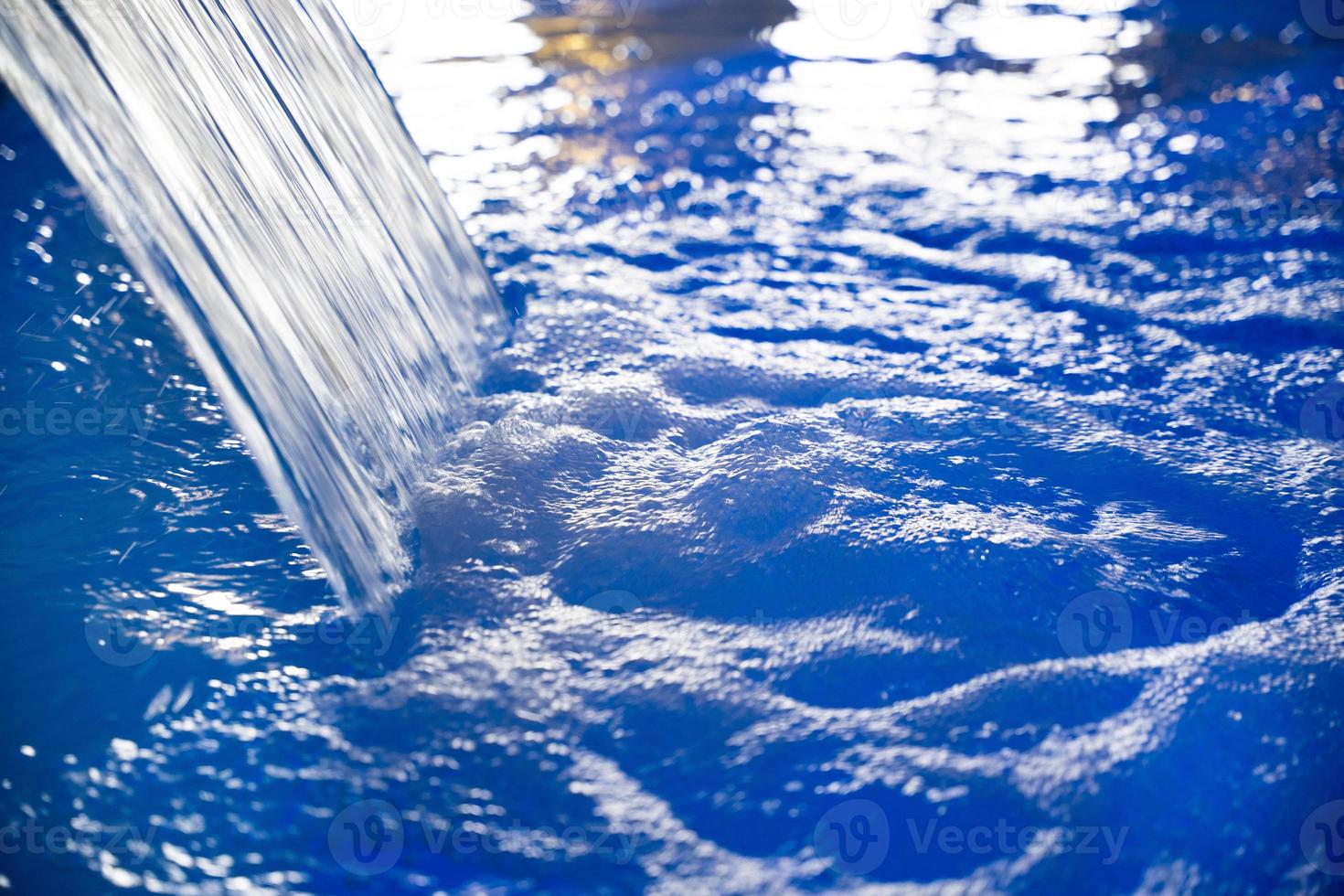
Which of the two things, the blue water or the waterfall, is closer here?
the blue water

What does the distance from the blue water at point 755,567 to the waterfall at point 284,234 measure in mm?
→ 125

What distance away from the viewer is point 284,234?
2291 mm

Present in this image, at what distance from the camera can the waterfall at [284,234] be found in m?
1.84

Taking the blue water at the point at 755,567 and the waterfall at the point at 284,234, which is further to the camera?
the waterfall at the point at 284,234

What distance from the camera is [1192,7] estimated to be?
488 centimetres

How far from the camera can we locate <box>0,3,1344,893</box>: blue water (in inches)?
61.0

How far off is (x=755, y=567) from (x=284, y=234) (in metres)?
1.20

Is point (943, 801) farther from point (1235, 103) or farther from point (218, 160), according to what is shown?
point (1235, 103)

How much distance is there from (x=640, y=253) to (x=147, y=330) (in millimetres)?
1281

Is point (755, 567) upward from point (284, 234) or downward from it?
downward

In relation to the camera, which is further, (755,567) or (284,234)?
(284,234)

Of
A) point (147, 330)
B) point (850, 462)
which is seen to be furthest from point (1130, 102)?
point (147, 330)

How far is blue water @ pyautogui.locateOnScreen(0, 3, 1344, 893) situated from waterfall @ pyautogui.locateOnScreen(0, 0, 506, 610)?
125mm

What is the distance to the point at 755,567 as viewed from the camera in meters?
2.00
